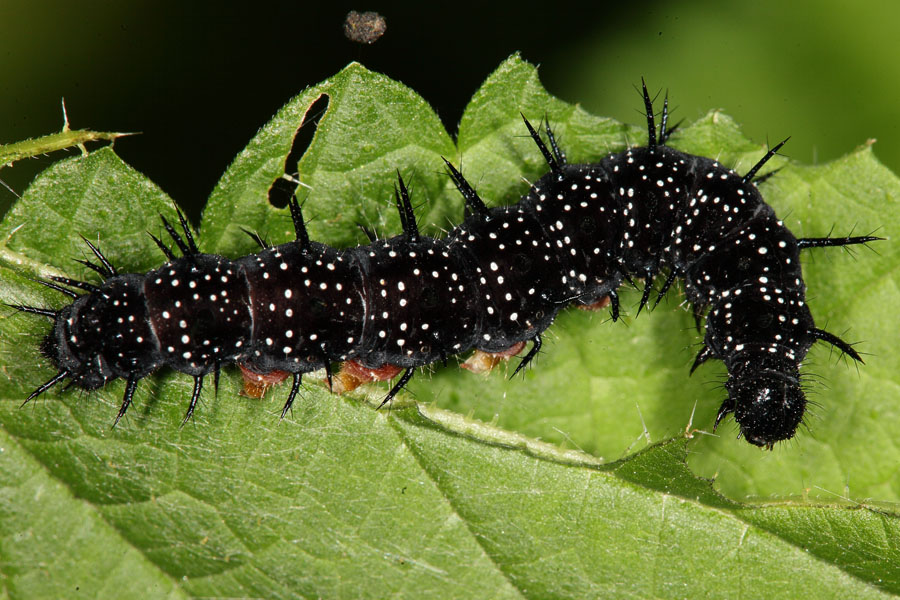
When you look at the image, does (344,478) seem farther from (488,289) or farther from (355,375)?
(488,289)

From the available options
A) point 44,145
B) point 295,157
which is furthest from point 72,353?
point 295,157

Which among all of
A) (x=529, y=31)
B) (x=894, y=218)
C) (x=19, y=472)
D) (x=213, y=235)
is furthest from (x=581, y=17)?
(x=19, y=472)

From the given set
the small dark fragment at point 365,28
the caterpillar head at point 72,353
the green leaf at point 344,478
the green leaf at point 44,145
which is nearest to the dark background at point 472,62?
the small dark fragment at point 365,28

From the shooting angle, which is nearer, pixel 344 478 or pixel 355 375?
pixel 344 478

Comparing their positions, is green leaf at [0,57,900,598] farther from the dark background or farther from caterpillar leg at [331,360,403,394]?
the dark background

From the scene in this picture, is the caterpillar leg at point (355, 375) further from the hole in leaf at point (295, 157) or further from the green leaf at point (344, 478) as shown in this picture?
the hole in leaf at point (295, 157)

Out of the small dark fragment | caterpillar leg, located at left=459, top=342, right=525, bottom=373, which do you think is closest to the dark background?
the small dark fragment
